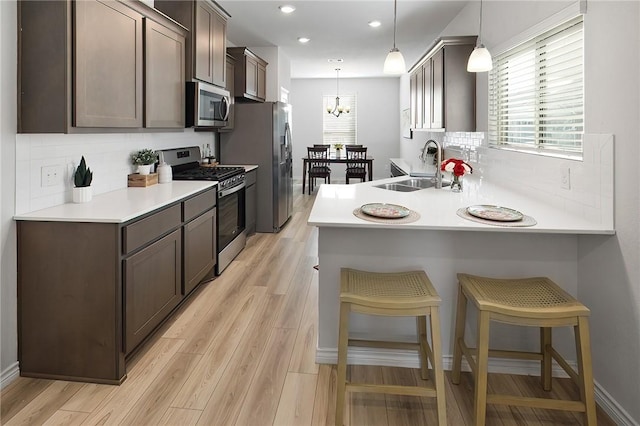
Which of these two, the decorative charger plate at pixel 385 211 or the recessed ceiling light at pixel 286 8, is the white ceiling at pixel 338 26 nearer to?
the recessed ceiling light at pixel 286 8

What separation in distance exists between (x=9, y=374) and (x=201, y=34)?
285 cm

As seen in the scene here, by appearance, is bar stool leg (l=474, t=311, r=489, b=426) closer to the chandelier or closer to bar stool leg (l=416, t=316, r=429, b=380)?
bar stool leg (l=416, t=316, r=429, b=380)

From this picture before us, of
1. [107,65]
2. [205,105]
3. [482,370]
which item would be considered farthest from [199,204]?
[482,370]

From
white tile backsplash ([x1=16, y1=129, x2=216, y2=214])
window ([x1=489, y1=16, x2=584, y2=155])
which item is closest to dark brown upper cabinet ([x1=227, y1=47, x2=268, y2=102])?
white tile backsplash ([x1=16, y1=129, x2=216, y2=214])

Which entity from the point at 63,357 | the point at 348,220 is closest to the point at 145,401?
the point at 63,357

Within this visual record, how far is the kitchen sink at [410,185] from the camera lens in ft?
12.1

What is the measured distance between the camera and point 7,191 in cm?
209

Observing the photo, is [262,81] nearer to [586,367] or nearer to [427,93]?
[427,93]

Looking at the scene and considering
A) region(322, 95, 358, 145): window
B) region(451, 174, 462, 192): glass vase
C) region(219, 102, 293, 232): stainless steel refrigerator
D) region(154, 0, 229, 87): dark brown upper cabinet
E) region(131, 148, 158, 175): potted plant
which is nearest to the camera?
region(451, 174, 462, 192): glass vase

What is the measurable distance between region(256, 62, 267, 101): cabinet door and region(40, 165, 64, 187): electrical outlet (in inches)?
159

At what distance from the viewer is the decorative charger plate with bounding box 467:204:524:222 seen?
208 cm

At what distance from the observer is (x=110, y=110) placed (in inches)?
97.0

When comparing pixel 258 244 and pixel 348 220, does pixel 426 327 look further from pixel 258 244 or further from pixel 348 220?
pixel 258 244

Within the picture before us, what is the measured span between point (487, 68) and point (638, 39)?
1.14m
